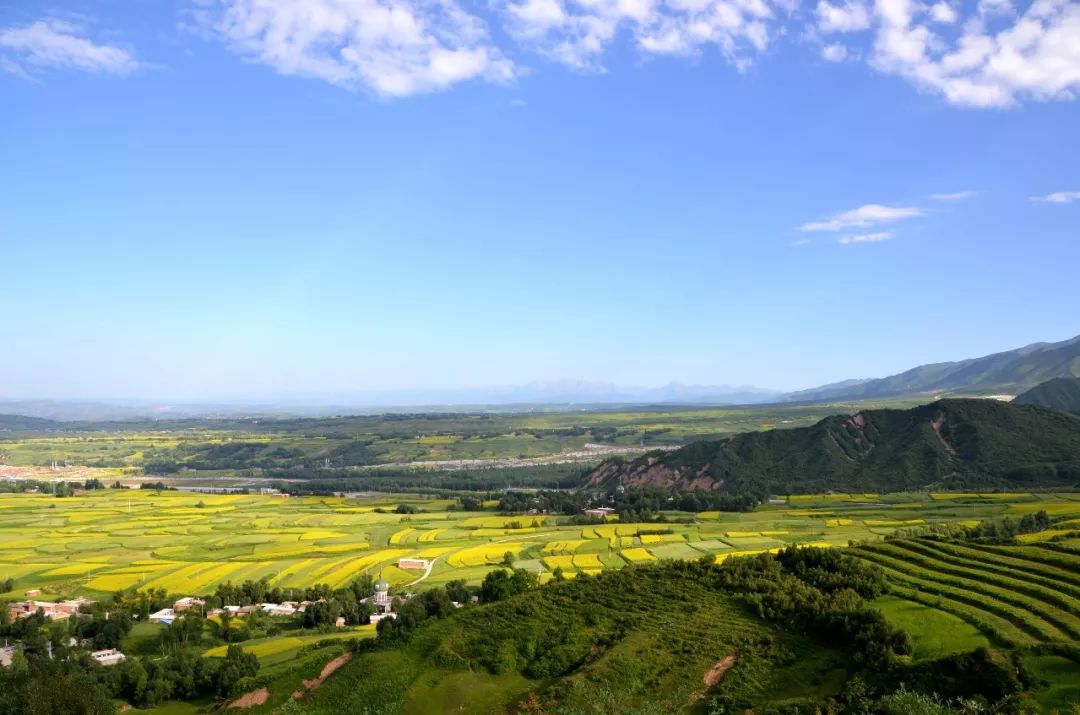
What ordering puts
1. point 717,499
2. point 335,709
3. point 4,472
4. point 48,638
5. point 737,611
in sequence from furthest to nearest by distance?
1. point 4,472
2. point 717,499
3. point 48,638
4. point 737,611
5. point 335,709

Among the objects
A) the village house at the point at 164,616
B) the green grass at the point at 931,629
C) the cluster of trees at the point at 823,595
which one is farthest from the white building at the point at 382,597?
the green grass at the point at 931,629

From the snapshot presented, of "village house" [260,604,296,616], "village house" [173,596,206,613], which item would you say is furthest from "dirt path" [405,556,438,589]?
"village house" [173,596,206,613]

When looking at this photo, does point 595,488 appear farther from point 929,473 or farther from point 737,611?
point 737,611

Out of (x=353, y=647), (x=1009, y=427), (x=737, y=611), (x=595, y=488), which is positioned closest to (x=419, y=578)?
(x=353, y=647)

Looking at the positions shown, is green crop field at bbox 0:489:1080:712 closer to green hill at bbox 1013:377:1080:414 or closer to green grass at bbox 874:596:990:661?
green grass at bbox 874:596:990:661

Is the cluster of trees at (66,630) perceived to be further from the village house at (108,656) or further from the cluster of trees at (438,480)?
the cluster of trees at (438,480)
